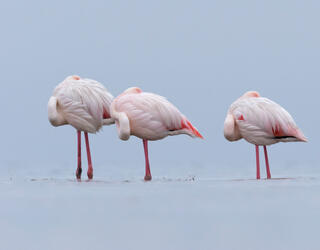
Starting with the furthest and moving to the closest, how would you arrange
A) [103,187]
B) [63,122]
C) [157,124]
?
[63,122] < [157,124] < [103,187]

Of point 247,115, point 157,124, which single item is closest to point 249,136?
point 247,115

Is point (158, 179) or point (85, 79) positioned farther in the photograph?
point (85, 79)

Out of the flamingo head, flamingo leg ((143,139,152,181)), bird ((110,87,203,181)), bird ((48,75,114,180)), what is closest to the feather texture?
the flamingo head

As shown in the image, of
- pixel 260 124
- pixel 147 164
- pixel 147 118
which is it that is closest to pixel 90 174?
pixel 147 164

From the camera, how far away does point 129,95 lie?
10305mm

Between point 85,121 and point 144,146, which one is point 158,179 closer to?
point 144,146

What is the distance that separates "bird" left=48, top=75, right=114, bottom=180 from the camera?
414 inches

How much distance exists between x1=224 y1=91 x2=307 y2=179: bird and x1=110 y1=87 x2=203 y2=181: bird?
598 millimetres

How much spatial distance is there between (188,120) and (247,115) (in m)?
0.84

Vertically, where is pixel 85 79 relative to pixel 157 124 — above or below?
above

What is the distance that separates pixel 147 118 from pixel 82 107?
105 centimetres

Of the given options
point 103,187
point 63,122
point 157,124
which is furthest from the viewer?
point 63,122

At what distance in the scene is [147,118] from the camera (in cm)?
1005

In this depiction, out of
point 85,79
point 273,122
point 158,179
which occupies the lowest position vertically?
point 158,179
